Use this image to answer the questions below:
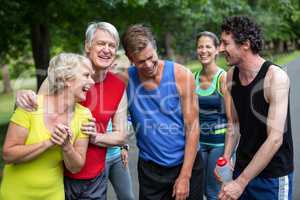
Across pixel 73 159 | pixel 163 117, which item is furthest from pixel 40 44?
pixel 73 159

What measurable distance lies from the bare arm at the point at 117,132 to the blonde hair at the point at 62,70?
39cm

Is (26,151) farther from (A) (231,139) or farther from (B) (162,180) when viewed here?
(A) (231,139)

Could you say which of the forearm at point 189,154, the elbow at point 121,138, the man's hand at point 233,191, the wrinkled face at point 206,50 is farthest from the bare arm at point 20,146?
the wrinkled face at point 206,50

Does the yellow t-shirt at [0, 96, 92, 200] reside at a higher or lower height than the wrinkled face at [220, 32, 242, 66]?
lower

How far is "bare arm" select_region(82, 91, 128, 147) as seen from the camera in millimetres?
2824

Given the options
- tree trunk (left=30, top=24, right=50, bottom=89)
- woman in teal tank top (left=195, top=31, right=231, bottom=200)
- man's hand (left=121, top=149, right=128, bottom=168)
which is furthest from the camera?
tree trunk (left=30, top=24, right=50, bottom=89)

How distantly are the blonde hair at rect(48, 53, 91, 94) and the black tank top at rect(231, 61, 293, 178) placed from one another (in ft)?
3.37

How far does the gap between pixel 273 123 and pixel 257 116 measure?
0.17 metres

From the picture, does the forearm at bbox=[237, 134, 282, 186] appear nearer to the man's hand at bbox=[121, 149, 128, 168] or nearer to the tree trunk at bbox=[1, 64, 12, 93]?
the man's hand at bbox=[121, 149, 128, 168]

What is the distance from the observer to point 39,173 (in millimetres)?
2664

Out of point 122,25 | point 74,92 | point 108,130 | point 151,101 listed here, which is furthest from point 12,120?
point 122,25

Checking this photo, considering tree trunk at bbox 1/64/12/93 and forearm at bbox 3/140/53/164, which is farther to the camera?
tree trunk at bbox 1/64/12/93

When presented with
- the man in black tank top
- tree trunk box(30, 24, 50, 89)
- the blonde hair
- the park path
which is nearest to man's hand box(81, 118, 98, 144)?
the blonde hair

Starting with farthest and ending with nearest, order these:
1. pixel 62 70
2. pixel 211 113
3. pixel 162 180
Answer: pixel 211 113 → pixel 162 180 → pixel 62 70
